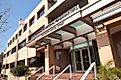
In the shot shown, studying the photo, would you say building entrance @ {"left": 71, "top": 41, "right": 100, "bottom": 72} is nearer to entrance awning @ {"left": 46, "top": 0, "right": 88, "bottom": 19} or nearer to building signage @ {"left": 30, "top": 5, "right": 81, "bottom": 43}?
entrance awning @ {"left": 46, "top": 0, "right": 88, "bottom": 19}

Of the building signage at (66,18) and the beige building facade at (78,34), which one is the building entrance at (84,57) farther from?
the building signage at (66,18)

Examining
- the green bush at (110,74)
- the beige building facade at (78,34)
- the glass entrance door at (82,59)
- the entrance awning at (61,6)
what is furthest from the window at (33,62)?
the green bush at (110,74)

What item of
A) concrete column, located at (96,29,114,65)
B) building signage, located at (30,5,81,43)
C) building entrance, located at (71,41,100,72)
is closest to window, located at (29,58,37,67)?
building entrance, located at (71,41,100,72)

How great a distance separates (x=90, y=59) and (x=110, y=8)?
7653 millimetres

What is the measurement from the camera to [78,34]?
13.8 metres

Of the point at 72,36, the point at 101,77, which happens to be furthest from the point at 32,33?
the point at 101,77

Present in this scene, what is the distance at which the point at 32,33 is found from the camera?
24.7 meters

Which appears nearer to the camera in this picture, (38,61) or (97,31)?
(97,31)

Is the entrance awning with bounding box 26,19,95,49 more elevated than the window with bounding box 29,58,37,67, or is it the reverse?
the entrance awning with bounding box 26,19,95,49

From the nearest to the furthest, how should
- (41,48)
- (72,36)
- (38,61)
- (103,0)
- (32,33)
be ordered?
(103,0) < (72,36) < (41,48) < (38,61) < (32,33)

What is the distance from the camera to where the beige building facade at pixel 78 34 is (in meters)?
9.01

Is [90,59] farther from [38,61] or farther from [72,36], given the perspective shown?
[38,61]

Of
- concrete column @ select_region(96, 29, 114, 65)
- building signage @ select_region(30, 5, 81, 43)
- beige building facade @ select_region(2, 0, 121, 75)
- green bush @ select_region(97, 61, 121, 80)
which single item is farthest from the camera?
building signage @ select_region(30, 5, 81, 43)

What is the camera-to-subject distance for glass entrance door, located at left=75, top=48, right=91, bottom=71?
15.8 metres
